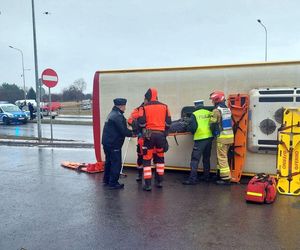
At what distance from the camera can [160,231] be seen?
16.0ft

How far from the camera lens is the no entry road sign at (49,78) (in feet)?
46.4

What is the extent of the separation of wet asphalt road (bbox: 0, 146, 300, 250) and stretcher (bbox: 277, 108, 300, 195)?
0.96ft

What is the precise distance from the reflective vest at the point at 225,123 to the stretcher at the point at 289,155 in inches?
39.5

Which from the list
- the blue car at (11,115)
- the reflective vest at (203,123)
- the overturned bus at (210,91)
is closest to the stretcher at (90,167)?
the overturned bus at (210,91)

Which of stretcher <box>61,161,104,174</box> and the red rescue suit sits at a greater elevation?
the red rescue suit

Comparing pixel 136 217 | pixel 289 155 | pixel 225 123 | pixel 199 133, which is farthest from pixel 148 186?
pixel 289 155

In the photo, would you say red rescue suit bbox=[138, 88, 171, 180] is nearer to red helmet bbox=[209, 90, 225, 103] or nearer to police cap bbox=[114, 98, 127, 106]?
police cap bbox=[114, 98, 127, 106]

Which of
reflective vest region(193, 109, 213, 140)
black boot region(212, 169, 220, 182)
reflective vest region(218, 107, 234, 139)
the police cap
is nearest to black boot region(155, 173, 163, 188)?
reflective vest region(193, 109, 213, 140)

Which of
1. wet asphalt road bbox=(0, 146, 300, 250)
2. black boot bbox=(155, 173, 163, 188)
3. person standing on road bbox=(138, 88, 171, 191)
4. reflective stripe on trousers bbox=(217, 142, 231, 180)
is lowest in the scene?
wet asphalt road bbox=(0, 146, 300, 250)

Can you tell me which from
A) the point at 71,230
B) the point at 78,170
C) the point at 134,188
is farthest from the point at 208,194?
the point at 78,170

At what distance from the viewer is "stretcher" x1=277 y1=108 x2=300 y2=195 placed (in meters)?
6.63

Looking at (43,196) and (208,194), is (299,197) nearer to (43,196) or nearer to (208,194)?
(208,194)

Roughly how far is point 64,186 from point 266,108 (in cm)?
435

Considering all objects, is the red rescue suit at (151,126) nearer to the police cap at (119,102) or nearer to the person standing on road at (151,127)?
the person standing on road at (151,127)
